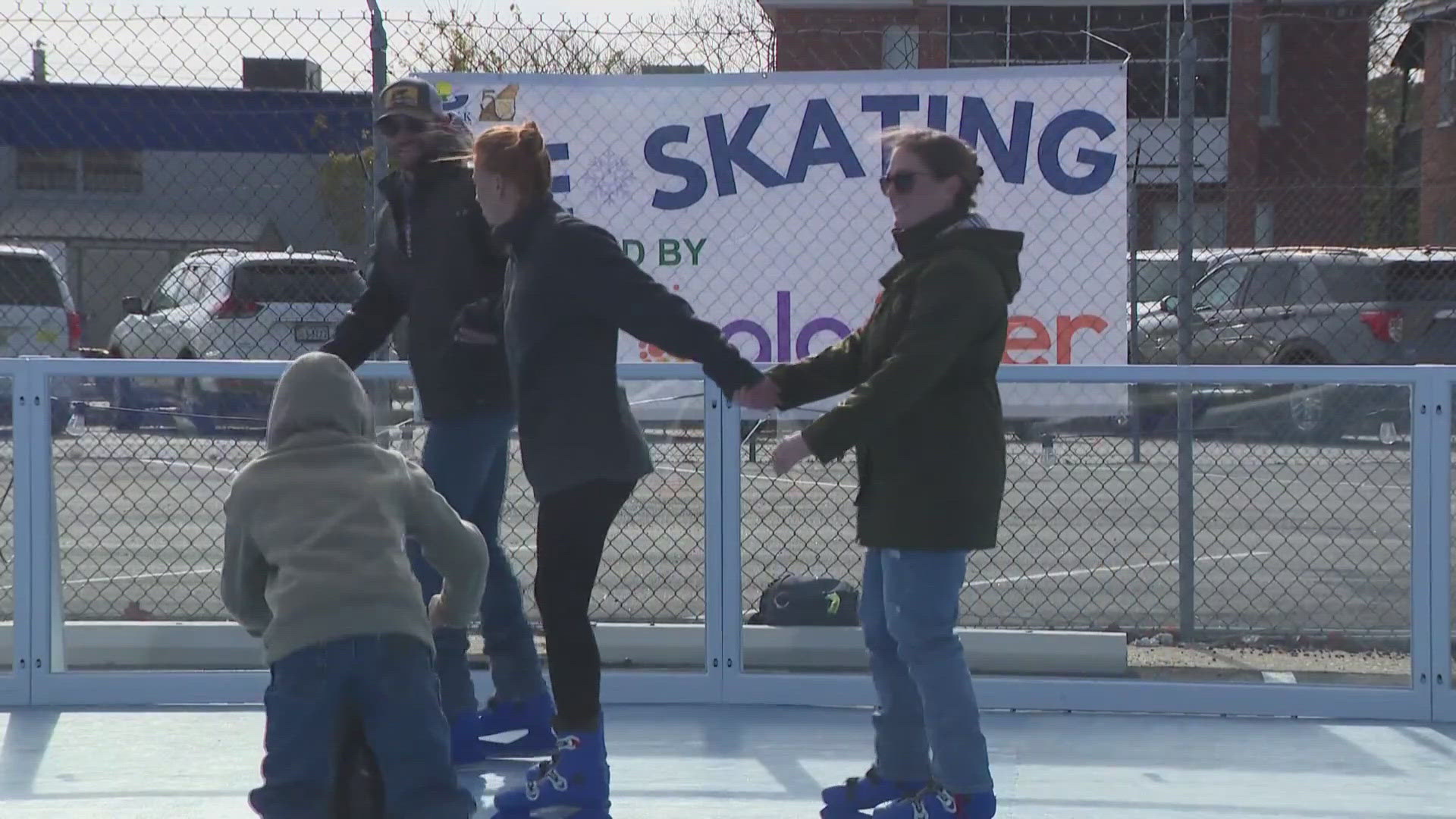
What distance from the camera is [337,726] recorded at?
131 inches

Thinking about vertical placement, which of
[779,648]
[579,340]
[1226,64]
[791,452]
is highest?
[1226,64]

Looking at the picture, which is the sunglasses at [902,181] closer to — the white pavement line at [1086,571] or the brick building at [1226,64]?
the white pavement line at [1086,571]

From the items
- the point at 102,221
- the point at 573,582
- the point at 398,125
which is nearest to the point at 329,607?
the point at 573,582

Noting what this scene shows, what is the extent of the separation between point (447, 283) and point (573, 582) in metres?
0.89

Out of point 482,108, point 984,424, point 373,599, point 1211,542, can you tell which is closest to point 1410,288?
point 1211,542

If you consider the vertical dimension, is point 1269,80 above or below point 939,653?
above

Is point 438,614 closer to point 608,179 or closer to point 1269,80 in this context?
point 608,179

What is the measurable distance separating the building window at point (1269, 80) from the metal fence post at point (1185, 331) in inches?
807

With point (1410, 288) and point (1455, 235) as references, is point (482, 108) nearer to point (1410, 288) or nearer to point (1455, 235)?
point (1410, 288)

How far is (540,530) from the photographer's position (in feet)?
13.1

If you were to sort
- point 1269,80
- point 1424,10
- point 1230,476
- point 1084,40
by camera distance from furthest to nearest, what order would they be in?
1. point 1269,80
2. point 1084,40
3. point 1424,10
4. point 1230,476

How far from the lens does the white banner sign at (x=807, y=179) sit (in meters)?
6.05

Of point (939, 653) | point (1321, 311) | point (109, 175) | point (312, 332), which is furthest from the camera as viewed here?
point (109, 175)

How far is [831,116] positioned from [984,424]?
8.35 feet
